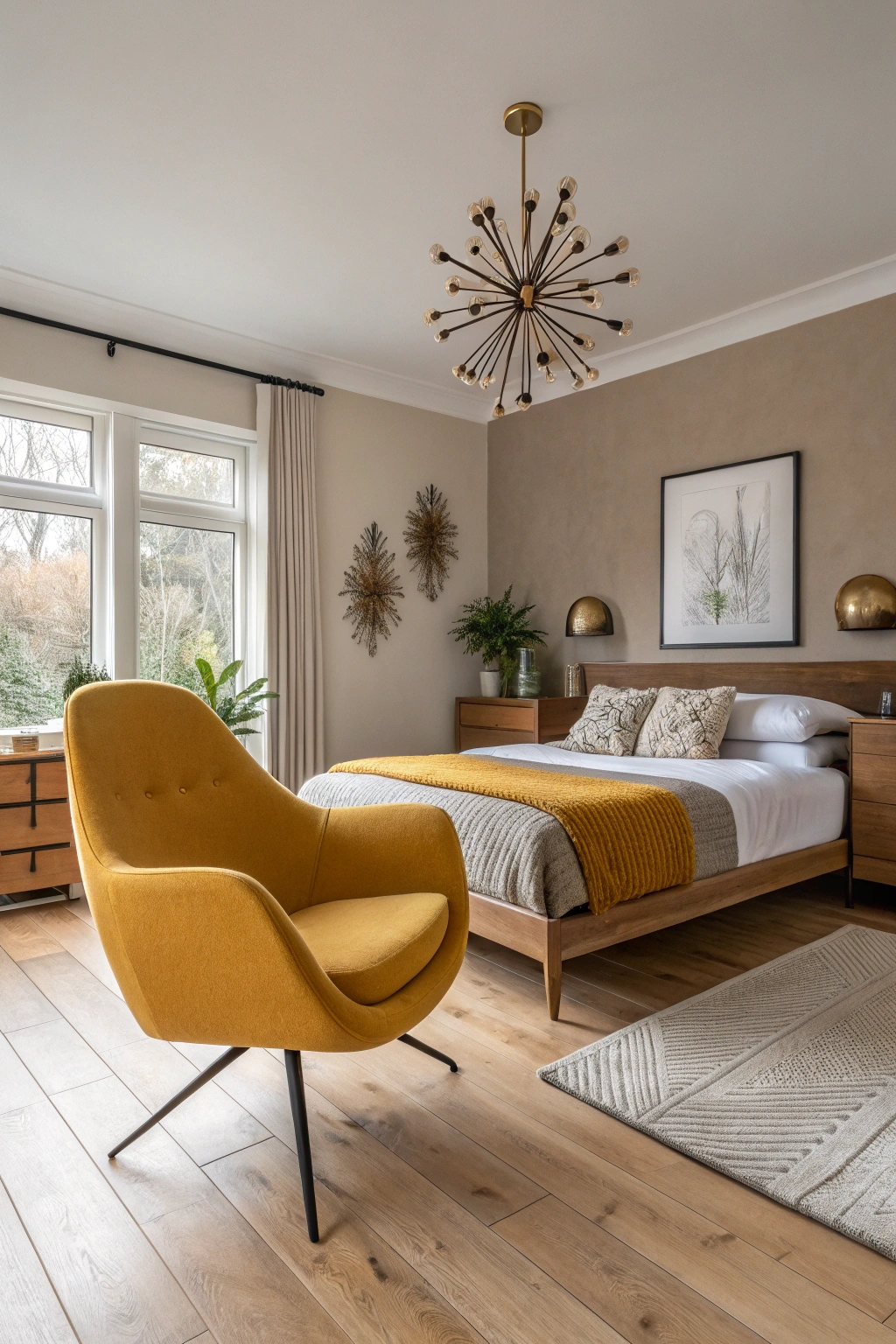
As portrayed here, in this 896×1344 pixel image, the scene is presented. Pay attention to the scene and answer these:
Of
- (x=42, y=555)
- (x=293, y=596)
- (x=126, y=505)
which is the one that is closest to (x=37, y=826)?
(x=42, y=555)

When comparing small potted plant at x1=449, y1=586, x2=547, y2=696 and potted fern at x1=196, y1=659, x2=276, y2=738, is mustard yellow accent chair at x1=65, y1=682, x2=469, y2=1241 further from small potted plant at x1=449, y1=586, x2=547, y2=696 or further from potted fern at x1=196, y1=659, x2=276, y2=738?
small potted plant at x1=449, y1=586, x2=547, y2=696

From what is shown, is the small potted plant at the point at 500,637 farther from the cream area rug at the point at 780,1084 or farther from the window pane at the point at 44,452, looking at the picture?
the cream area rug at the point at 780,1084

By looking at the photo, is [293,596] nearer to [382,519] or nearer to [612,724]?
[382,519]

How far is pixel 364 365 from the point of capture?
16.1ft

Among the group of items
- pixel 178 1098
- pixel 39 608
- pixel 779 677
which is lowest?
pixel 178 1098

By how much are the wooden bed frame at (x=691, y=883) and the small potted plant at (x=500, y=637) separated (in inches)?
23.3

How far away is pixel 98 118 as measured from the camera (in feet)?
8.81

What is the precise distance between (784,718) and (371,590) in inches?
99.6

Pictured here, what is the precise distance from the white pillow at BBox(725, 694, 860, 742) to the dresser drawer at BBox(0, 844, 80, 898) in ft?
9.71

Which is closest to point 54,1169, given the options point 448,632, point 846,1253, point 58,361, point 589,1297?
point 589,1297

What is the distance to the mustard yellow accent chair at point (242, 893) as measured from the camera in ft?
4.76

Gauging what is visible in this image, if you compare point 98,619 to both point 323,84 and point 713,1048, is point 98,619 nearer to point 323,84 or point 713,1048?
point 323,84

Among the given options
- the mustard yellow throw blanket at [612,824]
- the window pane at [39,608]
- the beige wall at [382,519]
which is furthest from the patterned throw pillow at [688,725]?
the window pane at [39,608]

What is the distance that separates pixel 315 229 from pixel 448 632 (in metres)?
2.68
